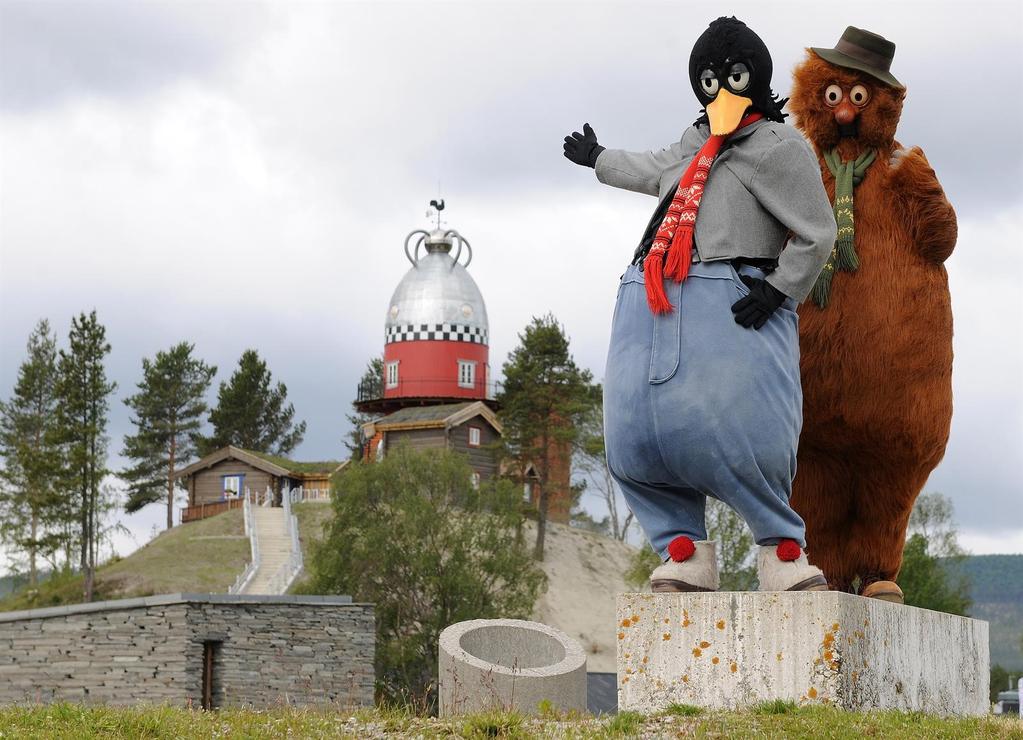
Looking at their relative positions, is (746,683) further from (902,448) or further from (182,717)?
(182,717)

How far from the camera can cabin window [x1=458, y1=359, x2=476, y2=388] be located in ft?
149

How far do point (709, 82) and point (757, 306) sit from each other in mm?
1177

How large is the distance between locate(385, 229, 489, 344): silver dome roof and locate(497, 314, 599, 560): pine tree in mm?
4172

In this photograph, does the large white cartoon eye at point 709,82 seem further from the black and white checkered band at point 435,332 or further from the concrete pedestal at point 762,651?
the black and white checkered band at point 435,332

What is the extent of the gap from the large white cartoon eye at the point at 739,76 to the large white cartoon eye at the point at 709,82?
7 centimetres

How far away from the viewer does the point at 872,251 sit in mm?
7281

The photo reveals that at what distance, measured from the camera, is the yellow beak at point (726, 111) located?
21.2ft

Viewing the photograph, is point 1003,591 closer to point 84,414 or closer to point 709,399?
point 84,414

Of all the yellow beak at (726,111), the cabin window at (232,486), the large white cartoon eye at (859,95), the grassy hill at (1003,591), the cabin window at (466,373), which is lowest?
the grassy hill at (1003,591)

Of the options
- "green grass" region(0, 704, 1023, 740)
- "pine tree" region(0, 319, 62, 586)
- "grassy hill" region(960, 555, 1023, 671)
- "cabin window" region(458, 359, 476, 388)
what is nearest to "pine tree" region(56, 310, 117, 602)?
"pine tree" region(0, 319, 62, 586)

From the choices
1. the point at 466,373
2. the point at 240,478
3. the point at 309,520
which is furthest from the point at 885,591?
the point at 240,478

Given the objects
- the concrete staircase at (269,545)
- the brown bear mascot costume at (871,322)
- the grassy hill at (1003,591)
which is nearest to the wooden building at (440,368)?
the concrete staircase at (269,545)

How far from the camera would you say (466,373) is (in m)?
45.5

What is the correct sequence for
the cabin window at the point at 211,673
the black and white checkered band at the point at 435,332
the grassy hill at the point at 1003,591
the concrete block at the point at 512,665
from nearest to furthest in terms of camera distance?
the concrete block at the point at 512,665 → the cabin window at the point at 211,673 → the black and white checkered band at the point at 435,332 → the grassy hill at the point at 1003,591
